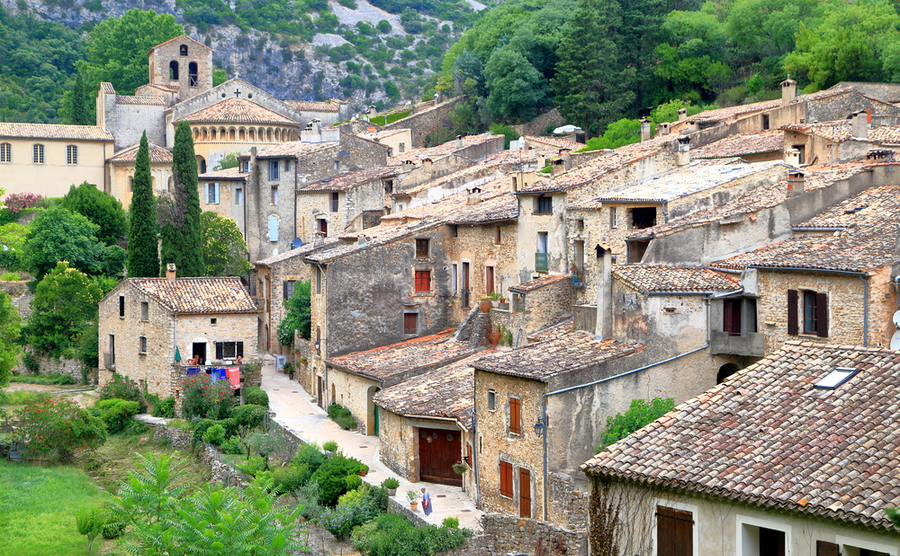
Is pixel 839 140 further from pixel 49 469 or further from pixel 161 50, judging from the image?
pixel 161 50

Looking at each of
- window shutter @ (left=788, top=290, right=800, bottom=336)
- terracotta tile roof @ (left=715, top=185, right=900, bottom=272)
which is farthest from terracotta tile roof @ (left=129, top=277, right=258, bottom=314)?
window shutter @ (left=788, top=290, right=800, bottom=336)

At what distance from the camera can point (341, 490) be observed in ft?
112

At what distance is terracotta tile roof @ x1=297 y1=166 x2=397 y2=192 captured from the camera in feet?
196

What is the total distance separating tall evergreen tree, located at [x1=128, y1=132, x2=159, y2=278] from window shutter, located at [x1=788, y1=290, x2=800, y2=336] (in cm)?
3604

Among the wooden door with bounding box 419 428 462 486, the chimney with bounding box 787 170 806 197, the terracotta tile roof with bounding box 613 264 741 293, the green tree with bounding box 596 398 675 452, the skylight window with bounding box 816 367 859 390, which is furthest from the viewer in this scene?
the wooden door with bounding box 419 428 462 486

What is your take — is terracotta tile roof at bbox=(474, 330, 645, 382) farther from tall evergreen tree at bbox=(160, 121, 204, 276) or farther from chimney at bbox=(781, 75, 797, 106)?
tall evergreen tree at bbox=(160, 121, 204, 276)

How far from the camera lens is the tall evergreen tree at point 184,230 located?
184ft

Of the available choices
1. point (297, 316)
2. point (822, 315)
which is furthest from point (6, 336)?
point (822, 315)

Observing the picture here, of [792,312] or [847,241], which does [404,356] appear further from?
[847,241]

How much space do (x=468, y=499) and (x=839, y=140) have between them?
62.8 ft

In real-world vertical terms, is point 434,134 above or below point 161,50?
below

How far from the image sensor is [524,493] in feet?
96.4

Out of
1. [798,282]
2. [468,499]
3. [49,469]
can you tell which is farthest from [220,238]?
[798,282]

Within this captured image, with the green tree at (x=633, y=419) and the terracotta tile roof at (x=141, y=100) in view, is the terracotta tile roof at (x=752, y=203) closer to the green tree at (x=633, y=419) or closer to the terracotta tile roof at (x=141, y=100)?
the green tree at (x=633, y=419)
